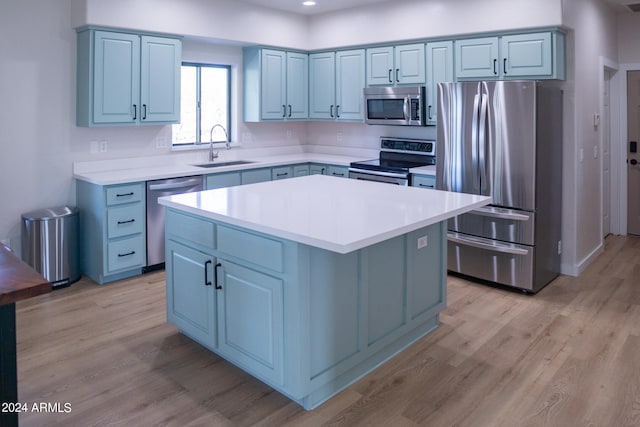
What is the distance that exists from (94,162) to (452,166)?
322 cm

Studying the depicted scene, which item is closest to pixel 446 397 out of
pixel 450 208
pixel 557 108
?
pixel 450 208

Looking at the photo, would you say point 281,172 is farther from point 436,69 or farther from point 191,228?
point 191,228

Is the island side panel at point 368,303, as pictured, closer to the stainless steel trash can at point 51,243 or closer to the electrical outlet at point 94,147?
the stainless steel trash can at point 51,243

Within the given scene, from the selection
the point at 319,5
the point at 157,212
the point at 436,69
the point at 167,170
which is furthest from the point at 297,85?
the point at 157,212

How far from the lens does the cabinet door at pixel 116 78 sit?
13.7ft

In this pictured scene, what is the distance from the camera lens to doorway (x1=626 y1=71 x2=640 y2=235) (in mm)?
5594

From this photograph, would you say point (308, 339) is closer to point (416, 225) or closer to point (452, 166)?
point (416, 225)

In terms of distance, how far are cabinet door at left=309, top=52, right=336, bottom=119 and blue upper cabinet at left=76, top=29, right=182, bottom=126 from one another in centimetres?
182

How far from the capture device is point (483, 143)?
13.2 ft

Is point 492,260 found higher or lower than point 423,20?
lower

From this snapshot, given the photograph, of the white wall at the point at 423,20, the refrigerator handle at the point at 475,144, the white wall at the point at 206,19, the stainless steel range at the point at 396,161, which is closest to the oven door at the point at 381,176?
the stainless steel range at the point at 396,161

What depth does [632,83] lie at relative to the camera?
5586mm

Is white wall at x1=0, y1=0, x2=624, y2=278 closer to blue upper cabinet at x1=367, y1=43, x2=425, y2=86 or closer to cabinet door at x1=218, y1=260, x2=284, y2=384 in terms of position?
blue upper cabinet at x1=367, y1=43, x2=425, y2=86

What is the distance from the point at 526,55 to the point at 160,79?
10.7ft
